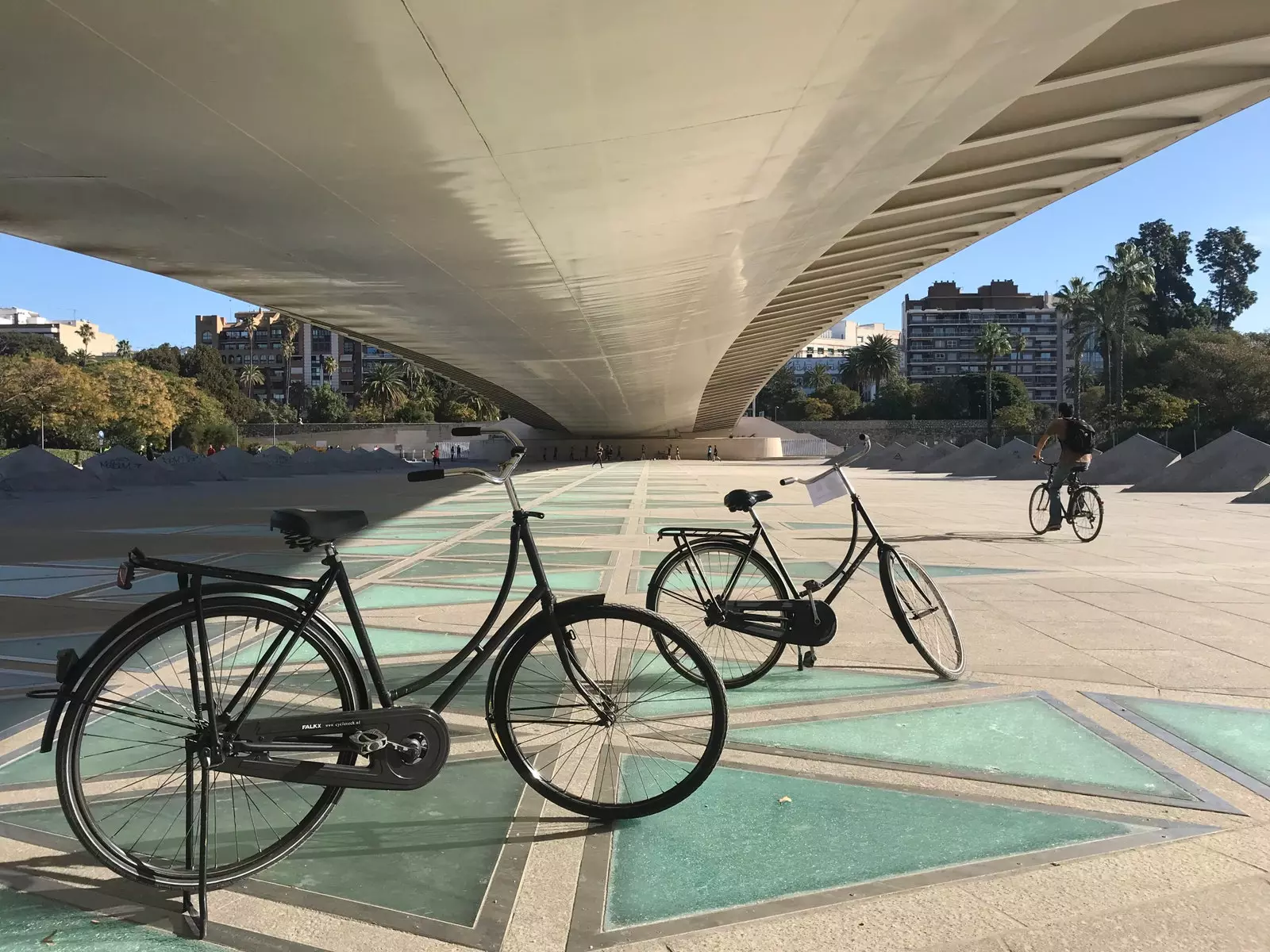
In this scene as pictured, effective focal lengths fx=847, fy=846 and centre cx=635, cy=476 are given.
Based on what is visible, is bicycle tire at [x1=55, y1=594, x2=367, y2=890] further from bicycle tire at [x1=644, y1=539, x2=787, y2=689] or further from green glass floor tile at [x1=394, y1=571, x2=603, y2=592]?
green glass floor tile at [x1=394, y1=571, x2=603, y2=592]

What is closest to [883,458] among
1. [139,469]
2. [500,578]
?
[139,469]

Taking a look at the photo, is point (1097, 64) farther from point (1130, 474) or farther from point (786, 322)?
point (786, 322)

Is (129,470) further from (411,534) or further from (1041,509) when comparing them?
(1041,509)

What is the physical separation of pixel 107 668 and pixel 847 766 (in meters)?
2.55

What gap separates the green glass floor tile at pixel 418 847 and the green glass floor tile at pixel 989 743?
3.77ft

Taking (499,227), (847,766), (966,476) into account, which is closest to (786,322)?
(966,476)

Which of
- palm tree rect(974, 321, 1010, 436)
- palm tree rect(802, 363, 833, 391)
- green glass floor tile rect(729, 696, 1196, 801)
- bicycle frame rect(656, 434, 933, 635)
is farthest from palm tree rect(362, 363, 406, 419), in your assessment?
green glass floor tile rect(729, 696, 1196, 801)

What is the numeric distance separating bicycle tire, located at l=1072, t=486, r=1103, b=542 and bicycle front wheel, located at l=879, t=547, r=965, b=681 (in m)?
6.55

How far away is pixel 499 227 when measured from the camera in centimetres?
1021

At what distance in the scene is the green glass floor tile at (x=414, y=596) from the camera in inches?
251

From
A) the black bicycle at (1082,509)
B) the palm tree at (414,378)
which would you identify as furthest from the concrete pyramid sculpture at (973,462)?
the palm tree at (414,378)

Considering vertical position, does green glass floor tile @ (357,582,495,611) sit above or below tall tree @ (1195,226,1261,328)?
below

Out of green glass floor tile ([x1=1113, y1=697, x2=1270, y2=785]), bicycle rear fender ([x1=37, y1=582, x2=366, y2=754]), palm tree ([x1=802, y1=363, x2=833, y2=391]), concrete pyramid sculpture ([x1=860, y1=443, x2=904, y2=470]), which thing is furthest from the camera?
palm tree ([x1=802, y1=363, x2=833, y2=391])

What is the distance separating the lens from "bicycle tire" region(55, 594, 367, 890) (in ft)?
7.79
